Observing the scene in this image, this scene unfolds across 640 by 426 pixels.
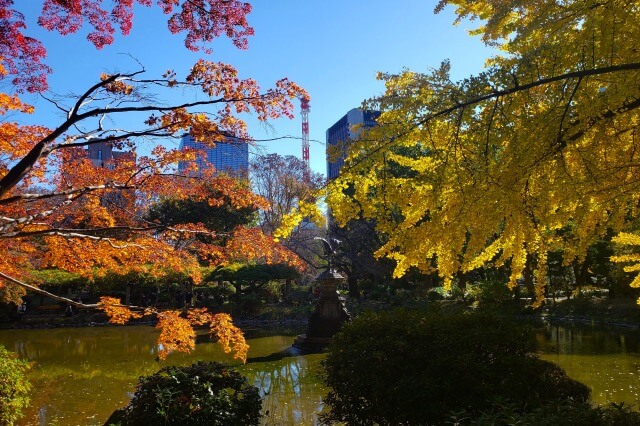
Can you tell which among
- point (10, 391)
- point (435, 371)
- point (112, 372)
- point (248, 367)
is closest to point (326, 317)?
point (248, 367)

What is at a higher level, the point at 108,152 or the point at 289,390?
the point at 108,152

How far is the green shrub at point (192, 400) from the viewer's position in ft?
12.4

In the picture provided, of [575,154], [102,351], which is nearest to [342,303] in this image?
[102,351]

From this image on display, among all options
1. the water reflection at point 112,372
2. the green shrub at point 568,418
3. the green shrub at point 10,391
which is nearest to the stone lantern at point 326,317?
the water reflection at point 112,372

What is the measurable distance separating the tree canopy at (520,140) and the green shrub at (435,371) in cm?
62

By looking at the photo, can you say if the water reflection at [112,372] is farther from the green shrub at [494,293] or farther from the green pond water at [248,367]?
the green shrub at [494,293]

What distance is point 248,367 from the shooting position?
999 centimetres

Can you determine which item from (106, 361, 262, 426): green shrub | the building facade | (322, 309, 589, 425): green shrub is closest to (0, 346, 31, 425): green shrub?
(106, 361, 262, 426): green shrub

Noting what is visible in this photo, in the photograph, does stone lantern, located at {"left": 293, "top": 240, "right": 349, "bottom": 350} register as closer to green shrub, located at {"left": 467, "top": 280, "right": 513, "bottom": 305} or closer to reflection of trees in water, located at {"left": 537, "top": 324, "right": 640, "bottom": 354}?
reflection of trees in water, located at {"left": 537, "top": 324, "right": 640, "bottom": 354}

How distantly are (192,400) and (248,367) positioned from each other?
252 inches

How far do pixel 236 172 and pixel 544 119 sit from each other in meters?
27.3

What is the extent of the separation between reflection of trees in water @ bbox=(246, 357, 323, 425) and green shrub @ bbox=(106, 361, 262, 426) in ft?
1.81

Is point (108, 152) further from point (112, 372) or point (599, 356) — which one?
point (599, 356)

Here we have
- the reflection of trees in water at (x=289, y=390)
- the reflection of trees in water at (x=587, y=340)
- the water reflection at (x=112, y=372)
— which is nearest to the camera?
the reflection of trees in water at (x=289, y=390)
